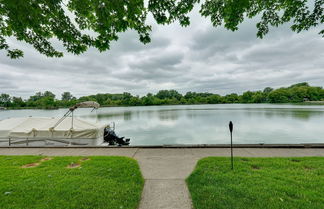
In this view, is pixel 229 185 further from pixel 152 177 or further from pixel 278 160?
pixel 278 160

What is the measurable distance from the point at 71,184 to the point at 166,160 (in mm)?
2931

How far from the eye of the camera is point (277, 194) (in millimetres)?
2986

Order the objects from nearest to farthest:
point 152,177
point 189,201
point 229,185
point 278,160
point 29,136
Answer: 1. point 189,201
2. point 229,185
3. point 152,177
4. point 278,160
5. point 29,136

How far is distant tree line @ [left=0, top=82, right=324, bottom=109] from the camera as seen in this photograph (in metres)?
94.2

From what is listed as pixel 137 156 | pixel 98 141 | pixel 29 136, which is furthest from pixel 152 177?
pixel 29 136

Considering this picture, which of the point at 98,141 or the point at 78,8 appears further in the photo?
the point at 98,141

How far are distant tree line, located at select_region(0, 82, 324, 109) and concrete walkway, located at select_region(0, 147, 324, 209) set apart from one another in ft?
296

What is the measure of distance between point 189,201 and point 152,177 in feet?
4.35

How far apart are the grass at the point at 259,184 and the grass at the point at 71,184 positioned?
156cm

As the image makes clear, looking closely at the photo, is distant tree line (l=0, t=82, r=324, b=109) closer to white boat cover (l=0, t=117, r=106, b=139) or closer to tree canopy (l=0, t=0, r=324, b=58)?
white boat cover (l=0, t=117, r=106, b=139)

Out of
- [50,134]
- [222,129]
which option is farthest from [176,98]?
[50,134]

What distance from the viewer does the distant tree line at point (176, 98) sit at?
309ft

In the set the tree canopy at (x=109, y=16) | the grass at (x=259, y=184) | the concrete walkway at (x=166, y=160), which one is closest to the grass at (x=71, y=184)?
the concrete walkway at (x=166, y=160)

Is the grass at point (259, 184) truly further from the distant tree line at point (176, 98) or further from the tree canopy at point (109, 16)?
the distant tree line at point (176, 98)
